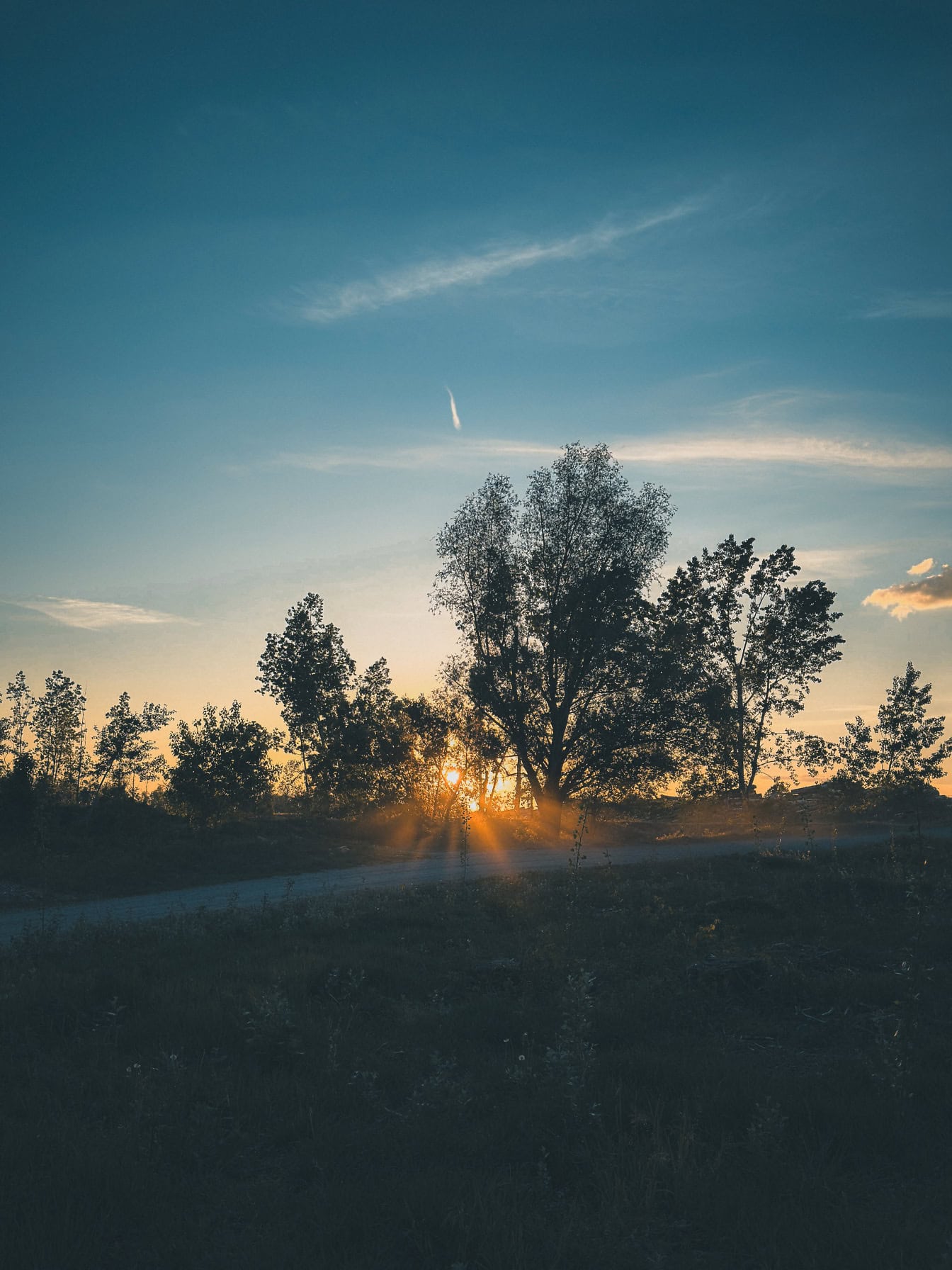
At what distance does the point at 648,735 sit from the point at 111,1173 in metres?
30.1

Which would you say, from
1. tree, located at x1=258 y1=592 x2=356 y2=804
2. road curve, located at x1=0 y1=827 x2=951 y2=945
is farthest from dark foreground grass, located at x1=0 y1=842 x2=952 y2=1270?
tree, located at x1=258 y1=592 x2=356 y2=804

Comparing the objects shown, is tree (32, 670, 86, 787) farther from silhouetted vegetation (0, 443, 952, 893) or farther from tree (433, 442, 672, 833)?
tree (433, 442, 672, 833)

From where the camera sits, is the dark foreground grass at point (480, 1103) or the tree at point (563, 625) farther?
the tree at point (563, 625)

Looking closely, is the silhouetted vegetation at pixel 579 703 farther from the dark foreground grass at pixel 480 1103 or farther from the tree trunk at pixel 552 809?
the dark foreground grass at pixel 480 1103

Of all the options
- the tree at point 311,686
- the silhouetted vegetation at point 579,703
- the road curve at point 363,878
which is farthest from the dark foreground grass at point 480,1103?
the tree at point 311,686

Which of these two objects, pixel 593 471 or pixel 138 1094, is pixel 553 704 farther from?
pixel 138 1094

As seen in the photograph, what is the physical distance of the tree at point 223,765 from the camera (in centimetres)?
3391

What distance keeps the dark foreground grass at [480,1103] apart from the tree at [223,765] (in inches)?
968

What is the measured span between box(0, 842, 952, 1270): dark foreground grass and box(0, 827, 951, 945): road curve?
13.1ft

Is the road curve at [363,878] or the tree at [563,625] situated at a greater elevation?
the tree at [563,625]

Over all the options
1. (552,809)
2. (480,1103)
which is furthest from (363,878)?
(552,809)

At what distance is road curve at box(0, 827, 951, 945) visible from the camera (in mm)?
13938

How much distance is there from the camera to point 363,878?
741 inches

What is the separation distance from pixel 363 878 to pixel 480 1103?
13.6m
